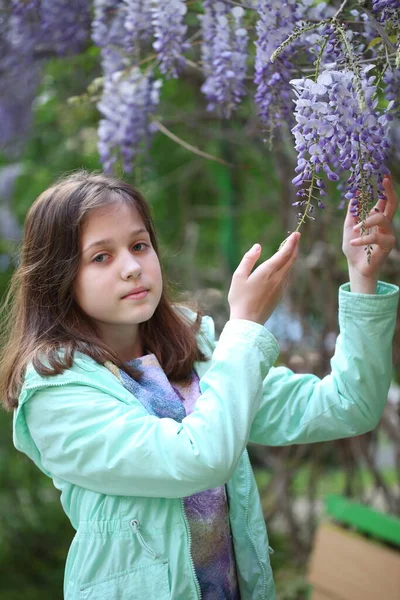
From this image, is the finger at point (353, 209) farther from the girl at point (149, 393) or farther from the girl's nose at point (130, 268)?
the girl's nose at point (130, 268)

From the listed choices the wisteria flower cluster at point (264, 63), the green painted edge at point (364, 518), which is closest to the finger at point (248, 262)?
the wisteria flower cluster at point (264, 63)

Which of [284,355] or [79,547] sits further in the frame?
[284,355]

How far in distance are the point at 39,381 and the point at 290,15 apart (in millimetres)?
808

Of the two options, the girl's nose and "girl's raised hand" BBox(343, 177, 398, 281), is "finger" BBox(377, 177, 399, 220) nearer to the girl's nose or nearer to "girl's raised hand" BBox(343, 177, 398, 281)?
"girl's raised hand" BBox(343, 177, 398, 281)

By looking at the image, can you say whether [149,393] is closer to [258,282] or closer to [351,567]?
[258,282]

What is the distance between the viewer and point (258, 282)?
1257mm

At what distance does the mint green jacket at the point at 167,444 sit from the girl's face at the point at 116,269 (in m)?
0.11

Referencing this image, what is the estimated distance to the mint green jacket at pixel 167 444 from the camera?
120 centimetres

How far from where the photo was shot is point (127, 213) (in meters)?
1.41

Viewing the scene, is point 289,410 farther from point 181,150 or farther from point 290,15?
point 181,150

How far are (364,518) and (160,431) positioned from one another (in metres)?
1.63

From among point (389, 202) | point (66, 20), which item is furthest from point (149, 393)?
point (66, 20)

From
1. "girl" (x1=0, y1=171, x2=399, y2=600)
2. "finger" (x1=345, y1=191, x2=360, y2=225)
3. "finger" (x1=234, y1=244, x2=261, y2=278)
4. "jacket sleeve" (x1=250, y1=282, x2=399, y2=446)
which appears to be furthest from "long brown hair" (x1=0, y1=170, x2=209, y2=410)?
"finger" (x1=345, y1=191, x2=360, y2=225)

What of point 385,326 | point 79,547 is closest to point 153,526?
point 79,547
